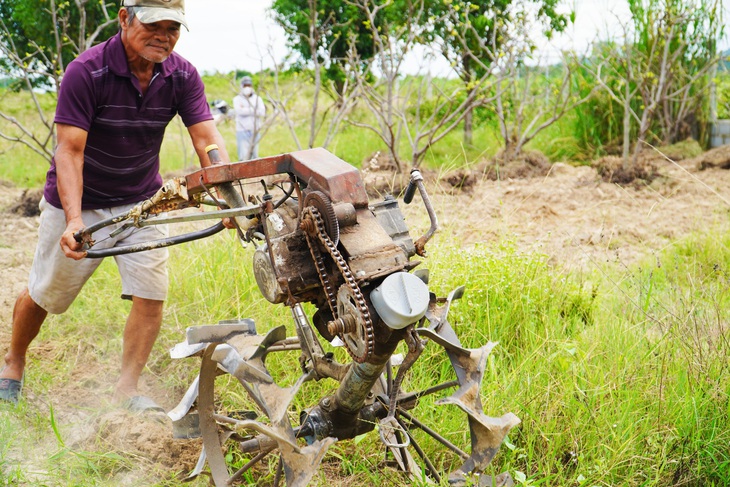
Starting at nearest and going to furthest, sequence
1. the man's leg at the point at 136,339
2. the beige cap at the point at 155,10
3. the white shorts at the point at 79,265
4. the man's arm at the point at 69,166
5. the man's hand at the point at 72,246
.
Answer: the man's hand at the point at 72,246
the beige cap at the point at 155,10
the man's arm at the point at 69,166
the white shorts at the point at 79,265
the man's leg at the point at 136,339

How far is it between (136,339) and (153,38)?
1.37 metres

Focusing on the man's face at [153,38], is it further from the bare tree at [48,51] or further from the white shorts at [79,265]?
Result: the bare tree at [48,51]

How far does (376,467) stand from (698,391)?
1.29m

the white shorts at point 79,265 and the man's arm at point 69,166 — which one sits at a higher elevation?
the man's arm at point 69,166

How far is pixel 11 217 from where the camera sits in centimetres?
699

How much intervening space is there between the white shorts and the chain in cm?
152

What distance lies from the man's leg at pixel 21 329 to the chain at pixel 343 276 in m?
1.97

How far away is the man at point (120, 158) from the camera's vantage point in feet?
9.66

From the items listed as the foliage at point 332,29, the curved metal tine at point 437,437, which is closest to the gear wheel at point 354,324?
the curved metal tine at point 437,437

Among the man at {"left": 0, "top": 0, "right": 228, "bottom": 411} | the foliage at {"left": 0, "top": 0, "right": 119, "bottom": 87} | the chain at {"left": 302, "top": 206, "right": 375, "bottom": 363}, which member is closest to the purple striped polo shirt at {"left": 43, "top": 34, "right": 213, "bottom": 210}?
the man at {"left": 0, "top": 0, "right": 228, "bottom": 411}

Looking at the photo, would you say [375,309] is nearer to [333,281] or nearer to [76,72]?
[333,281]

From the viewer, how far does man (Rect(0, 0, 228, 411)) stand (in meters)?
2.95

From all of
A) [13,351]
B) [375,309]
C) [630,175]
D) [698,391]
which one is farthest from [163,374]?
[630,175]

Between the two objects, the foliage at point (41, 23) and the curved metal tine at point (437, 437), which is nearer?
the curved metal tine at point (437, 437)
